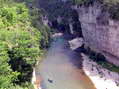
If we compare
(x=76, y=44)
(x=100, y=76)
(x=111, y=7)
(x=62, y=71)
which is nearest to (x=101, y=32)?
(x=111, y=7)

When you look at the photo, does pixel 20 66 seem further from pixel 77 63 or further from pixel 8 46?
pixel 77 63

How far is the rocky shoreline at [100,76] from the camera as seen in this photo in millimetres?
41344

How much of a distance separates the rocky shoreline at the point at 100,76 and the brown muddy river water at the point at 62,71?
1031 mm

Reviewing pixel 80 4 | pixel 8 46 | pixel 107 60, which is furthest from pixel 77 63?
pixel 8 46

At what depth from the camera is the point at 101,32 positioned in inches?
2067

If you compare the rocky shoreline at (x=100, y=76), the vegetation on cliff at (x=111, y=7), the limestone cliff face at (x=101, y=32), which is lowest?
the rocky shoreline at (x=100, y=76)

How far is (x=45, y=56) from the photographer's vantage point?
58562mm

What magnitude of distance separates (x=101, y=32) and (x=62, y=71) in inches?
472

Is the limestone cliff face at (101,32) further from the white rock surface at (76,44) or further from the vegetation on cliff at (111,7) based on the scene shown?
the white rock surface at (76,44)

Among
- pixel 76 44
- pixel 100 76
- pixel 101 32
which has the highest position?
pixel 101 32

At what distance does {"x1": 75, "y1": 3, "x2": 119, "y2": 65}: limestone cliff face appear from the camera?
4822 centimetres

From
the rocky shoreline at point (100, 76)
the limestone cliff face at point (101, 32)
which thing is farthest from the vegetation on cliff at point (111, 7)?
the rocky shoreline at point (100, 76)

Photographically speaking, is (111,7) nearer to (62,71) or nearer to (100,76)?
(100,76)

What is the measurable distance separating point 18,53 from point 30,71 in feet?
12.1
